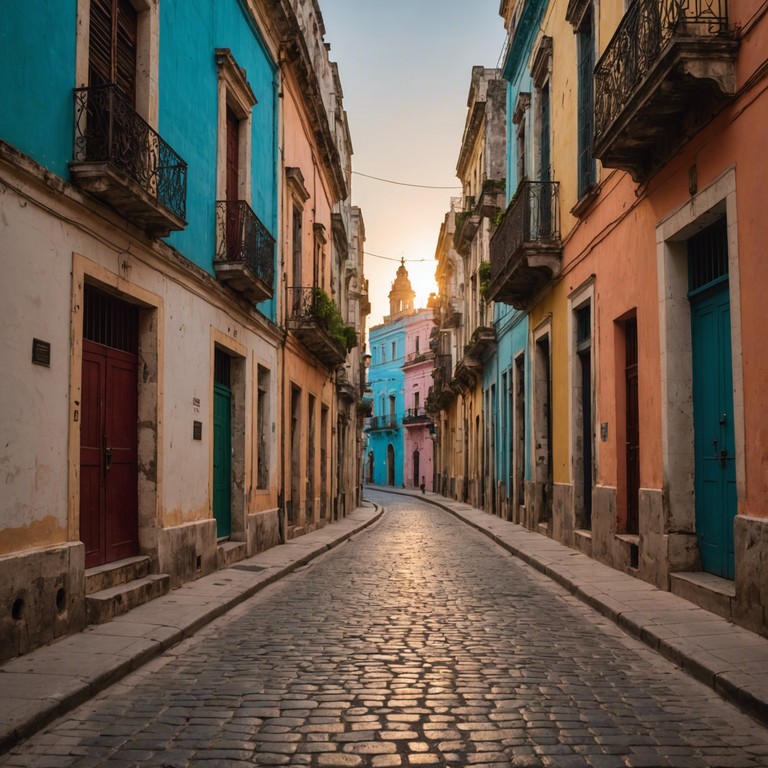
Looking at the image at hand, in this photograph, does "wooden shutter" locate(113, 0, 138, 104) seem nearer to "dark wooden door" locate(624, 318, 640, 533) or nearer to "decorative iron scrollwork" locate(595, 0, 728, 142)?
"decorative iron scrollwork" locate(595, 0, 728, 142)

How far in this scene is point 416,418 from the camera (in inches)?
2381

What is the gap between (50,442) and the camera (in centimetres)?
682

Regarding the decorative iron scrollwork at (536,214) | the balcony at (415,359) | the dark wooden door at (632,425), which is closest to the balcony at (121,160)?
the dark wooden door at (632,425)

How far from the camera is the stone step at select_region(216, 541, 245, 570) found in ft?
38.0

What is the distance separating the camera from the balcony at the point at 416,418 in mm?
59253

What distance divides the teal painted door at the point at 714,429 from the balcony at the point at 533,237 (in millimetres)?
6137

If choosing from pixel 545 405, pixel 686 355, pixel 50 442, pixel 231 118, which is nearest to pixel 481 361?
pixel 545 405

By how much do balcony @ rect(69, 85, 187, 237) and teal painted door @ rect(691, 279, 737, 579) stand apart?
505 centimetres

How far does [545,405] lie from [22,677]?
13155mm

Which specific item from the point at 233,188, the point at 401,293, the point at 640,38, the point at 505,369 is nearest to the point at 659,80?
the point at 640,38

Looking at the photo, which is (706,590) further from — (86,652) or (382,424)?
(382,424)

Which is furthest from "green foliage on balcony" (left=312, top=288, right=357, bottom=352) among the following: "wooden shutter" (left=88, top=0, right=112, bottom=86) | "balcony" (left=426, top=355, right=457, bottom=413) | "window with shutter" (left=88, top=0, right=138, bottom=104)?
"balcony" (left=426, top=355, right=457, bottom=413)

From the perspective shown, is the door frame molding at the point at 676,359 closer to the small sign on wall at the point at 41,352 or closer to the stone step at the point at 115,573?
the stone step at the point at 115,573

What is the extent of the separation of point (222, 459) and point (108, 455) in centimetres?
419
